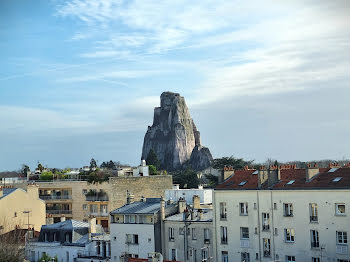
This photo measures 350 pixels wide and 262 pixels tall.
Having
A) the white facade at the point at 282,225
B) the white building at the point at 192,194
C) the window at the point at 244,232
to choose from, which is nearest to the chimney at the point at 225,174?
the white facade at the point at 282,225

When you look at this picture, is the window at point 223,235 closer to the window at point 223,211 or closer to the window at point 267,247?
the window at point 223,211

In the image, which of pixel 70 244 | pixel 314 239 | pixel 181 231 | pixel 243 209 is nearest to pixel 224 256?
pixel 243 209

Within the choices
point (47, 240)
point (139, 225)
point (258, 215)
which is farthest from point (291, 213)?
point (47, 240)

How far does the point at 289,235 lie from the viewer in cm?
4703

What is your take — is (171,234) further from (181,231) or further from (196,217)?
(196,217)

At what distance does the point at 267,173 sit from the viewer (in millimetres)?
49844

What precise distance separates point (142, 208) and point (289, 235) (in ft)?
52.8

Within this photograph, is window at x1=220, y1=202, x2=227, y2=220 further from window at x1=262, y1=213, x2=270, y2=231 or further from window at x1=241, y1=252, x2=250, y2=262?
window at x1=262, y1=213, x2=270, y2=231

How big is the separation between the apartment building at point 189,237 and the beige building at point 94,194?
27080 mm

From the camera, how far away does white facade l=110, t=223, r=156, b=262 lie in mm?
54344

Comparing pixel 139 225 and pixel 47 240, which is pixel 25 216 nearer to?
pixel 47 240

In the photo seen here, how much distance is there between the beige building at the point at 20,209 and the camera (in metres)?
73.8

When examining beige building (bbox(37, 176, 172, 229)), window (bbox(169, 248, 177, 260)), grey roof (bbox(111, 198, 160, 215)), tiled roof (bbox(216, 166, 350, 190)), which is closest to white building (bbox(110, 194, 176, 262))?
grey roof (bbox(111, 198, 160, 215))

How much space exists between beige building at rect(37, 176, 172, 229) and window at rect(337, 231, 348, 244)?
132 feet
